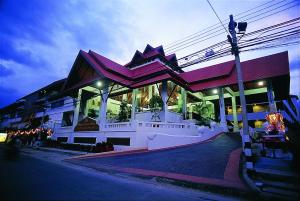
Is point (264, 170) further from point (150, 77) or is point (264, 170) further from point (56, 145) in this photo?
point (56, 145)

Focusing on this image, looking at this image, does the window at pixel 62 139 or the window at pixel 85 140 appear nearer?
the window at pixel 85 140

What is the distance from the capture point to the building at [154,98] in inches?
561

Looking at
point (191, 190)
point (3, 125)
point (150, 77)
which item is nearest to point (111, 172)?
point (191, 190)

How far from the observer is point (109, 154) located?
11602mm

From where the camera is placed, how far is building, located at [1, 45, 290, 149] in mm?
14250

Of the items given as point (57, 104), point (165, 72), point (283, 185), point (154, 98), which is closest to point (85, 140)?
point (154, 98)

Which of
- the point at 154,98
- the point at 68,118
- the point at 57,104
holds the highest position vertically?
the point at 57,104

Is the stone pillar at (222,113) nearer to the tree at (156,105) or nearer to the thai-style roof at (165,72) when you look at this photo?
the thai-style roof at (165,72)

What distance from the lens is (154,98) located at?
689 inches

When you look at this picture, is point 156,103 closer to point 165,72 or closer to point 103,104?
point 165,72

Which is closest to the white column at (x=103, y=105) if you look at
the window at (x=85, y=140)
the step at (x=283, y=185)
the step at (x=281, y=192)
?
the window at (x=85, y=140)

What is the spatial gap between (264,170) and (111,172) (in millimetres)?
5998

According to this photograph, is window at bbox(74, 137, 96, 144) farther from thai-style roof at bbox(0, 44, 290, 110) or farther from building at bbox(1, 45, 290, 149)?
thai-style roof at bbox(0, 44, 290, 110)

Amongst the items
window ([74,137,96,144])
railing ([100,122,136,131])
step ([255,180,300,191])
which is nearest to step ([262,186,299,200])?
step ([255,180,300,191])
